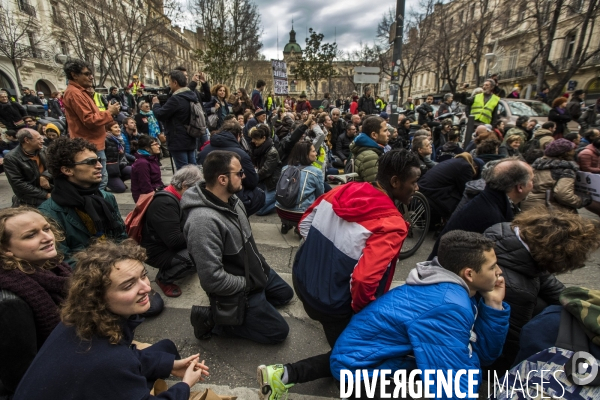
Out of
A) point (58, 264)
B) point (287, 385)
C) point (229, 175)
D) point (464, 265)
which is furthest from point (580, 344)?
point (58, 264)

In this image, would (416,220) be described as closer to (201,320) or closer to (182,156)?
(201,320)

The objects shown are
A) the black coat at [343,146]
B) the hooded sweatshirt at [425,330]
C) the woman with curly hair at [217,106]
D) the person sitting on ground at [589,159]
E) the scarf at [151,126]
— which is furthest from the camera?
the scarf at [151,126]

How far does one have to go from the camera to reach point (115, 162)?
6.38 meters

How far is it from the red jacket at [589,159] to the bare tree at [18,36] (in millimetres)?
25752

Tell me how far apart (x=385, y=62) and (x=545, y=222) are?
1188 inches

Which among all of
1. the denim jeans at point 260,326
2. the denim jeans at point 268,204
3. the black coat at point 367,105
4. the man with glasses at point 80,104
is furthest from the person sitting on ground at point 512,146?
the black coat at point 367,105

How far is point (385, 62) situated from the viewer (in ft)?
93.2

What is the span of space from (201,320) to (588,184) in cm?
499

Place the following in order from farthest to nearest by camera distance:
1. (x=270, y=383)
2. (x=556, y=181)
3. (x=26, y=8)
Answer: (x=26, y=8) → (x=556, y=181) → (x=270, y=383)

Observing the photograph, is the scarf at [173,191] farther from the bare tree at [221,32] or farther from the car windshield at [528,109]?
the bare tree at [221,32]

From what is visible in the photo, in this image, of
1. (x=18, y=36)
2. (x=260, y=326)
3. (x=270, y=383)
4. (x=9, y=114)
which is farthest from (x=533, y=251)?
(x=18, y=36)

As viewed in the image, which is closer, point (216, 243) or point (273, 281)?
point (216, 243)

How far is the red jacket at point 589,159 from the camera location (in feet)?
14.6

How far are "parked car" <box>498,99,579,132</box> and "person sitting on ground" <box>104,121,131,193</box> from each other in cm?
1078
